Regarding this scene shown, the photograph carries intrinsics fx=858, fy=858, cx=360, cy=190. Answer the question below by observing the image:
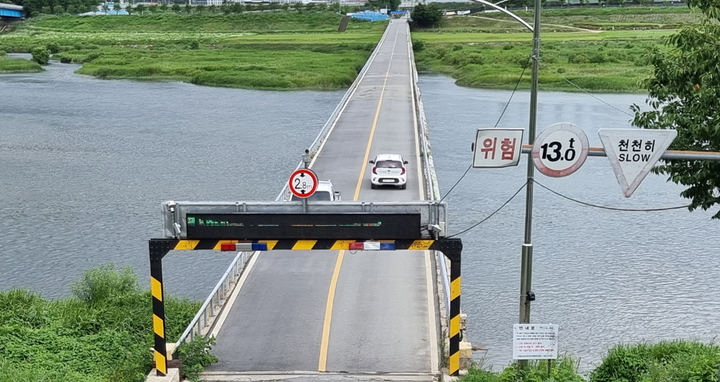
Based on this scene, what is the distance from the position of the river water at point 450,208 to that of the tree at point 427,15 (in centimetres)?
11132

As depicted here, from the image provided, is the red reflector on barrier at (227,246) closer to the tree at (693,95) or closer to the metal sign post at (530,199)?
the metal sign post at (530,199)

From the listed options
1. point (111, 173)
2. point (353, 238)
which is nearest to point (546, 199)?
point (111, 173)

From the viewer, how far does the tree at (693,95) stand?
15414mm

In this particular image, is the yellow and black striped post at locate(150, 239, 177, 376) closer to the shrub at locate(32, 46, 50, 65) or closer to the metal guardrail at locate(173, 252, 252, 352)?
the metal guardrail at locate(173, 252, 252, 352)

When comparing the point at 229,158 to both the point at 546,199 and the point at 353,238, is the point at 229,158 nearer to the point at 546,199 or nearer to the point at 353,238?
the point at 546,199

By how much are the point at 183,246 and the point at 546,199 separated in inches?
1165

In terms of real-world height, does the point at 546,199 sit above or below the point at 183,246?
below

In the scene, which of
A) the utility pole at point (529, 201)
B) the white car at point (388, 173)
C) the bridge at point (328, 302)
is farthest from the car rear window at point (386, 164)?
the utility pole at point (529, 201)

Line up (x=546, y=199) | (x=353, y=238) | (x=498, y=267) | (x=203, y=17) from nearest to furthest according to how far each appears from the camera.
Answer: (x=353, y=238)
(x=498, y=267)
(x=546, y=199)
(x=203, y=17)

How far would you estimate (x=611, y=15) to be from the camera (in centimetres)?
17612

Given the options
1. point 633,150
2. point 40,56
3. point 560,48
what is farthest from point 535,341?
point 40,56

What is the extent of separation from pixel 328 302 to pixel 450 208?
61.1ft

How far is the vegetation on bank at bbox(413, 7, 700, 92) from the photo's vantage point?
88.1 metres

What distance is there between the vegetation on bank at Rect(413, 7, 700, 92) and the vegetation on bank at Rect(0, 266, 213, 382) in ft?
98.4
